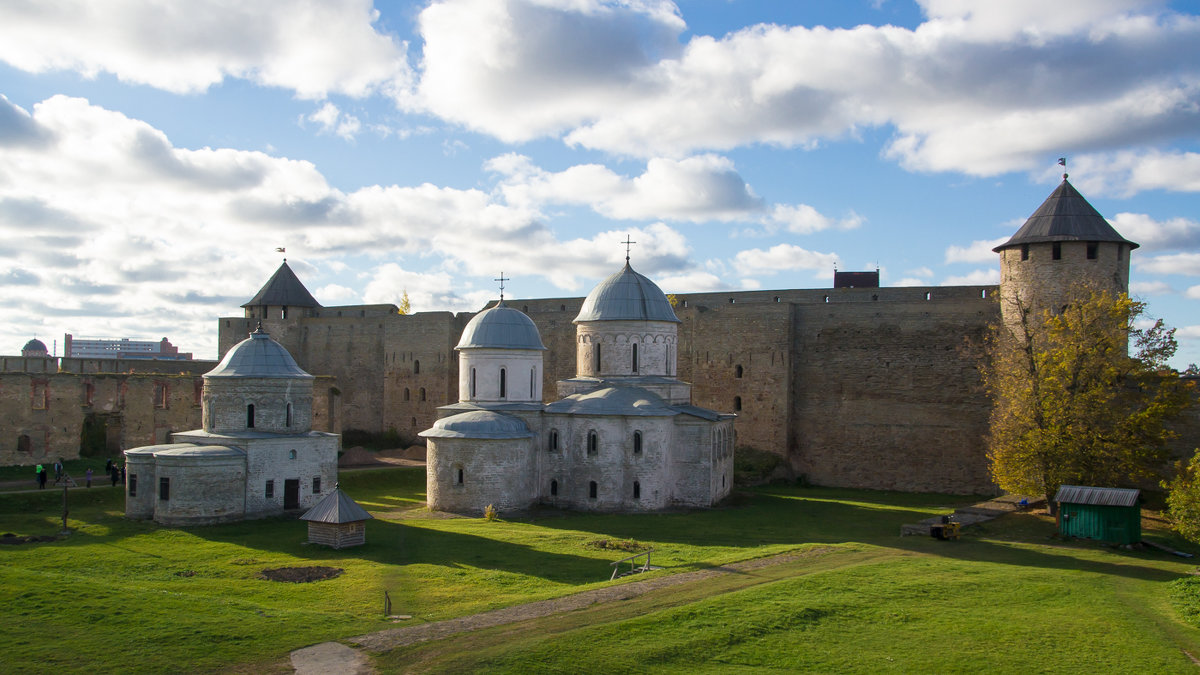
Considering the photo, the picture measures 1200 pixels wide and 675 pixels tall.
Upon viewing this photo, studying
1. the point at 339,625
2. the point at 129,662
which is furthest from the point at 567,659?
the point at 129,662

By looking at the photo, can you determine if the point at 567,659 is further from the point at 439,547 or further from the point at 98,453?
the point at 98,453

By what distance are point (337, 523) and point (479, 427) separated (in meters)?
6.49

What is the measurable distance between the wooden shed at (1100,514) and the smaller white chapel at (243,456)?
61.0 feet

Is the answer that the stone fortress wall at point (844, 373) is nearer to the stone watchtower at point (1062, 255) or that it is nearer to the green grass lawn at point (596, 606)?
the stone watchtower at point (1062, 255)

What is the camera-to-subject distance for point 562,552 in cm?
1786

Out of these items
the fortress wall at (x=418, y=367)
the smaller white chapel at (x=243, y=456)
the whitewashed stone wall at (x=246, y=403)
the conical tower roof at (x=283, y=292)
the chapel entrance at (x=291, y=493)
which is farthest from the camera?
the conical tower roof at (x=283, y=292)

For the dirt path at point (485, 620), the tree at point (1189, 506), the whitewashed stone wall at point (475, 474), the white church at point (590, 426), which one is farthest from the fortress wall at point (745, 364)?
the dirt path at point (485, 620)

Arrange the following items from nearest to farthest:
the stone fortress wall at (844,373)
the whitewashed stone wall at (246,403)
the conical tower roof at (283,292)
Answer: the whitewashed stone wall at (246,403), the stone fortress wall at (844,373), the conical tower roof at (283,292)

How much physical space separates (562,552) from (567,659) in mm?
7214

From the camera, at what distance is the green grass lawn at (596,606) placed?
10.9 m

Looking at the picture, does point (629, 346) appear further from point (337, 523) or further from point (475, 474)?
point (337, 523)

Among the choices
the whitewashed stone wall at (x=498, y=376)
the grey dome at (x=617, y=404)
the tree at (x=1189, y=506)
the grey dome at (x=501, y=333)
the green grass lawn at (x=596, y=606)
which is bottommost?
the green grass lawn at (x=596, y=606)

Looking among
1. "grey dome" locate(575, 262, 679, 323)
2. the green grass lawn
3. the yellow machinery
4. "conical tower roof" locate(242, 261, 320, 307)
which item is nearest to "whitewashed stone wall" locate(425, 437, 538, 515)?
the green grass lawn

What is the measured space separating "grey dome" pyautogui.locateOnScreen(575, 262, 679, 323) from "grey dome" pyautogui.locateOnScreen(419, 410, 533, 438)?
5051 millimetres
